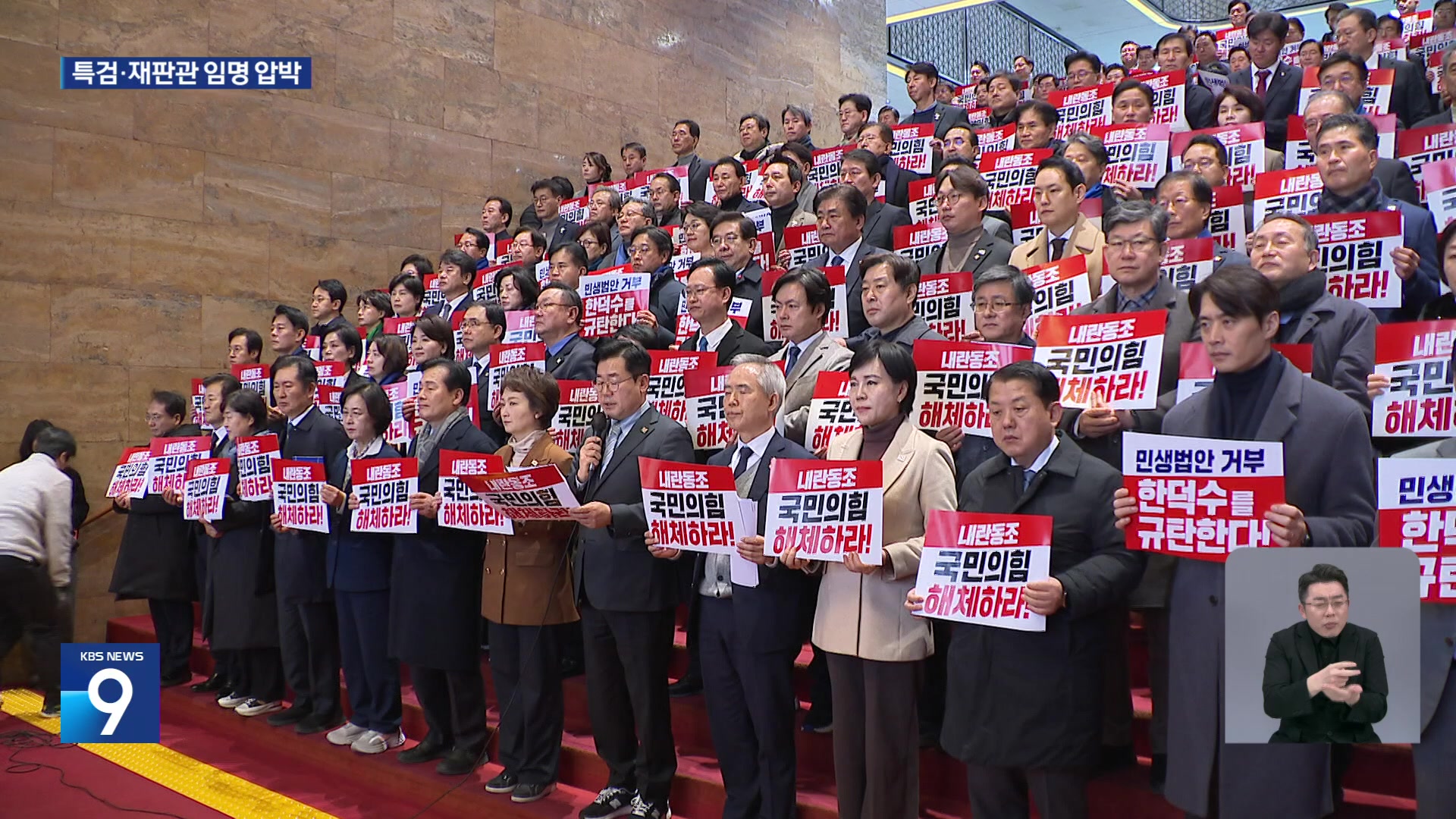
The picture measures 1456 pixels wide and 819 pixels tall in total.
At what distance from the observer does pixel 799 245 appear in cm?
687

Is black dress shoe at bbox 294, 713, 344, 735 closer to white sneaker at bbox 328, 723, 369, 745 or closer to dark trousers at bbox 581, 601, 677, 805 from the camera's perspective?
white sneaker at bbox 328, 723, 369, 745

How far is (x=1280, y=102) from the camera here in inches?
320

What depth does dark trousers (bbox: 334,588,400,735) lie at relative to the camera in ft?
18.3

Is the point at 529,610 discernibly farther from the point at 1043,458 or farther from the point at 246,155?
the point at 246,155

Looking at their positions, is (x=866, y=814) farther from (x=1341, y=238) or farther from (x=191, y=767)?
(x=191, y=767)

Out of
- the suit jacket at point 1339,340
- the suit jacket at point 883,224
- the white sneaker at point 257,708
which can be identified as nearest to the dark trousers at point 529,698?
the white sneaker at point 257,708

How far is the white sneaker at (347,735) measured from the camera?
18.7ft

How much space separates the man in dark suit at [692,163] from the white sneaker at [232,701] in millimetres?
5424

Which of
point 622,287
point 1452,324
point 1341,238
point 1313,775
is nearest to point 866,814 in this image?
point 1313,775

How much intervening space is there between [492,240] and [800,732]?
305 inches

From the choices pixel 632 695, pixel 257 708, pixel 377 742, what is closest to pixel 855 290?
pixel 632 695
